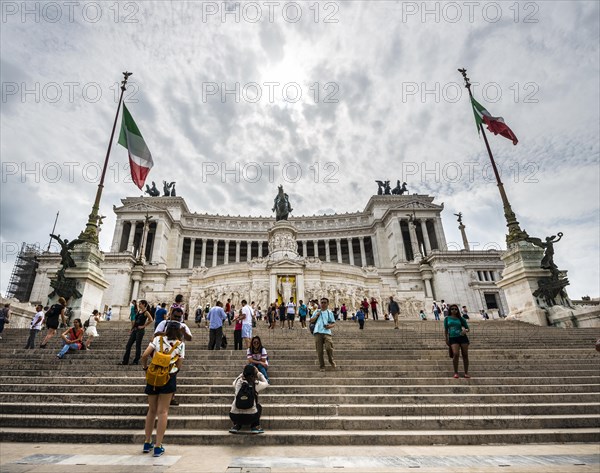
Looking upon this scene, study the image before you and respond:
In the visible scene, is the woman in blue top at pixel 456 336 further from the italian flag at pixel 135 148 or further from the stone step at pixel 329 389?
the italian flag at pixel 135 148

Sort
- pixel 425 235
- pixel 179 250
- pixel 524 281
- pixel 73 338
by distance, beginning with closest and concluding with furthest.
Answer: pixel 73 338 → pixel 524 281 → pixel 425 235 → pixel 179 250

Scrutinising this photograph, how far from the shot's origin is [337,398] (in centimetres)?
647

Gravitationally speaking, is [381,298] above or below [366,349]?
above

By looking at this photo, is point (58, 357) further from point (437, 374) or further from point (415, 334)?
point (415, 334)

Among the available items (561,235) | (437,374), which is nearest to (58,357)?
(437,374)

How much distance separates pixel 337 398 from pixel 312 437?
1.56 metres

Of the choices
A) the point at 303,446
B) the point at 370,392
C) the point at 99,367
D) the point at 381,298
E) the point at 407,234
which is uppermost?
the point at 407,234

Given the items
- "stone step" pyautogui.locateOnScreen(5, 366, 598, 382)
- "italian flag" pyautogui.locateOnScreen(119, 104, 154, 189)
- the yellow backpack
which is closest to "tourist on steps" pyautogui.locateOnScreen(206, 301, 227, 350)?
"stone step" pyautogui.locateOnScreen(5, 366, 598, 382)

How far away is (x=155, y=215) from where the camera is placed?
5903cm

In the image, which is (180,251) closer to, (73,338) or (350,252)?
(350,252)

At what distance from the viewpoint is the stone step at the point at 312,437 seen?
4961 mm

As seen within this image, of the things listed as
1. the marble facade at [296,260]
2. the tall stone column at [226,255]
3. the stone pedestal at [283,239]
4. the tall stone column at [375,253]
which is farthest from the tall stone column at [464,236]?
the tall stone column at [226,255]

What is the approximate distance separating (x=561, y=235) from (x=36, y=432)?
20.8m

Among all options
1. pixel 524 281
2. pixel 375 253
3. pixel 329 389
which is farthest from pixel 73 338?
pixel 375 253
